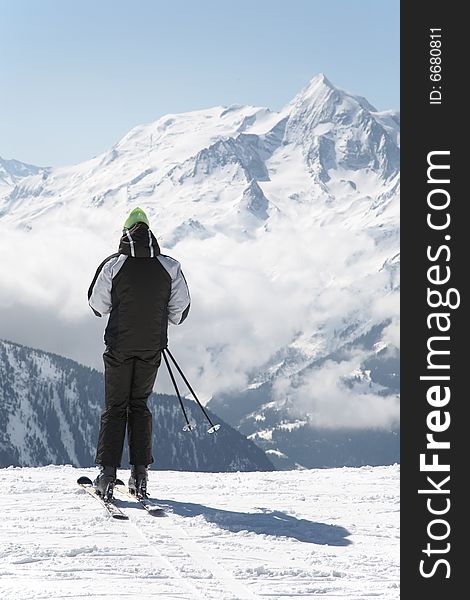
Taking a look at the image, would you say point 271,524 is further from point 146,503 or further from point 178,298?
point 178,298

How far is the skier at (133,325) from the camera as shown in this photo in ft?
28.8

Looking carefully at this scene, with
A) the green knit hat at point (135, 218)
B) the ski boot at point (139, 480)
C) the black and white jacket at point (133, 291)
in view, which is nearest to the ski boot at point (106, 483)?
the ski boot at point (139, 480)

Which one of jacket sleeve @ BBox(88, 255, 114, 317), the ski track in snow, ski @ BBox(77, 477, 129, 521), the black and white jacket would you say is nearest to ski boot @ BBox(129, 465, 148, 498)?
the ski track in snow

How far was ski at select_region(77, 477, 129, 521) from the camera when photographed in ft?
26.5

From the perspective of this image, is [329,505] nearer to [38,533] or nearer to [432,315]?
[38,533]

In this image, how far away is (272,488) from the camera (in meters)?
10.9

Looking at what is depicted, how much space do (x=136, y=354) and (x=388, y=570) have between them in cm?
370

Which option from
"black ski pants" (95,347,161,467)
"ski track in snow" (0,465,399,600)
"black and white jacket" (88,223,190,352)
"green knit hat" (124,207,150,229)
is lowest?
"ski track in snow" (0,465,399,600)

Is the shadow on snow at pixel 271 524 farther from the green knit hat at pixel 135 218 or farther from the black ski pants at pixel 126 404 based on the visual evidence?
the green knit hat at pixel 135 218

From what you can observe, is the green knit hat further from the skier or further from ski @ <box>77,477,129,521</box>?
ski @ <box>77,477,129,521</box>

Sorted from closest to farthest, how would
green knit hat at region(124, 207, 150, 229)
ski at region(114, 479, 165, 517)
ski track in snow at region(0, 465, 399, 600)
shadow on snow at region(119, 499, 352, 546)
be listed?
ski track in snow at region(0, 465, 399, 600), shadow on snow at region(119, 499, 352, 546), ski at region(114, 479, 165, 517), green knit hat at region(124, 207, 150, 229)

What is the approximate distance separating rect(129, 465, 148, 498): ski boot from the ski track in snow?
10.3 inches

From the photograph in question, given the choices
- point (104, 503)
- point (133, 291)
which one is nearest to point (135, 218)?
point (133, 291)

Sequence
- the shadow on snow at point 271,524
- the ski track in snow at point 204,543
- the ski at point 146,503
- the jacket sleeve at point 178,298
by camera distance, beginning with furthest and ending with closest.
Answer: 1. the jacket sleeve at point 178,298
2. the ski at point 146,503
3. the shadow on snow at point 271,524
4. the ski track in snow at point 204,543
